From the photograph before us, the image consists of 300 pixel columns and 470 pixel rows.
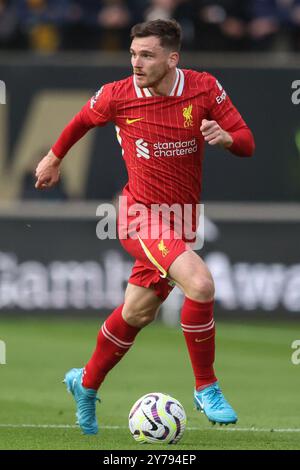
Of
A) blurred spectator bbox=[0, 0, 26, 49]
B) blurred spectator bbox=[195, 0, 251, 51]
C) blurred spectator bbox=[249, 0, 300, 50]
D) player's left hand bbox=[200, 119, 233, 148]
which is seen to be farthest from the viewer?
blurred spectator bbox=[0, 0, 26, 49]

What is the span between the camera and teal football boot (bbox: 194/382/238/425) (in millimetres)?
7035

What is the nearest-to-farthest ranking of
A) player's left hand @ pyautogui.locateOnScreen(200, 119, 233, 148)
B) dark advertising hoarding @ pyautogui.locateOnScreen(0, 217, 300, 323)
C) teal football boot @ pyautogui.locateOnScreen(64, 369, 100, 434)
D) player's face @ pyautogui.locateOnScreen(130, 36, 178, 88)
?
player's left hand @ pyautogui.locateOnScreen(200, 119, 233, 148), player's face @ pyautogui.locateOnScreen(130, 36, 178, 88), teal football boot @ pyautogui.locateOnScreen(64, 369, 100, 434), dark advertising hoarding @ pyautogui.locateOnScreen(0, 217, 300, 323)

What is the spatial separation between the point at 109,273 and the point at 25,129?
2.66 meters

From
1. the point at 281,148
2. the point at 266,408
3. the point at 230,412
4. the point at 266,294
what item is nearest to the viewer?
the point at 230,412

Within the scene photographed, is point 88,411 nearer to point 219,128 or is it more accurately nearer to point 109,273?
point 219,128

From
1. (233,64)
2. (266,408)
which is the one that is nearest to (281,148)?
(233,64)

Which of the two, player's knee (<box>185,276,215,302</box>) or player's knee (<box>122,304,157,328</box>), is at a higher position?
player's knee (<box>185,276,215,302</box>)

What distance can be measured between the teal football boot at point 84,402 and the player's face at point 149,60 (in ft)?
6.41

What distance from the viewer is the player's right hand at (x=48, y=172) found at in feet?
25.4

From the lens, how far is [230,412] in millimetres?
7055

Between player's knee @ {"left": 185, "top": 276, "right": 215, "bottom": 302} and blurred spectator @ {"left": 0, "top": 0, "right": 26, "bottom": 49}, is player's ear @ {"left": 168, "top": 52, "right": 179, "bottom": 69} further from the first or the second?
blurred spectator @ {"left": 0, "top": 0, "right": 26, "bottom": 49}

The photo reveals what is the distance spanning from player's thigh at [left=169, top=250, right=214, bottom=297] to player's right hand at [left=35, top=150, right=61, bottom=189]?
110 cm

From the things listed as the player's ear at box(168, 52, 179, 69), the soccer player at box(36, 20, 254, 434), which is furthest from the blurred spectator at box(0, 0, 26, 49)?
the player's ear at box(168, 52, 179, 69)

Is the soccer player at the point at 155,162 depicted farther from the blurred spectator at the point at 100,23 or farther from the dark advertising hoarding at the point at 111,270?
the blurred spectator at the point at 100,23
